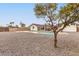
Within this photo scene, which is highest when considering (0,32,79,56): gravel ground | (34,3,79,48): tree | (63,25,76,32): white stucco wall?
(34,3,79,48): tree

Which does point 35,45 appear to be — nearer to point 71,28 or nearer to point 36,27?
point 36,27

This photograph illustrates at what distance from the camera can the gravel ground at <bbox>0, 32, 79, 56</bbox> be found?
110 inches

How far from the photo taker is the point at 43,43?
282 centimetres

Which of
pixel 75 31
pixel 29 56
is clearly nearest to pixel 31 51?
pixel 29 56

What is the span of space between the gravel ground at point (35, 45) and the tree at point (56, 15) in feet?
0.19

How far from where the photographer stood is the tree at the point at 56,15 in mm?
2793

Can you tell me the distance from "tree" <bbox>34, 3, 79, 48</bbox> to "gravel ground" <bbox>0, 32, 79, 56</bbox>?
0.06 m

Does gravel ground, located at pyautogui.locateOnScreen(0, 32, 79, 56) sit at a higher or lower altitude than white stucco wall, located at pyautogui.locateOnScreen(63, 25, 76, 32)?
lower

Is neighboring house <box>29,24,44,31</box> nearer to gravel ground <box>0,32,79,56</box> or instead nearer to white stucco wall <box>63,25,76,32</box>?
gravel ground <box>0,32,79,56</box>

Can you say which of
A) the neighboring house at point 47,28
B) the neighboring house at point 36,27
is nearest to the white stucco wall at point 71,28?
the neighboring house at point 47,28

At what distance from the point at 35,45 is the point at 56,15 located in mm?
301

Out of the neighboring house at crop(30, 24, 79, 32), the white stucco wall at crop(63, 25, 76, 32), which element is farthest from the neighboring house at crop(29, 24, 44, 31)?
the white stucco wall at crop(63, 25, 76, 32)

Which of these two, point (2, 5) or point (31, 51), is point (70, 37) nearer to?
point (31, 51)

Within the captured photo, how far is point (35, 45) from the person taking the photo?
111 inches
